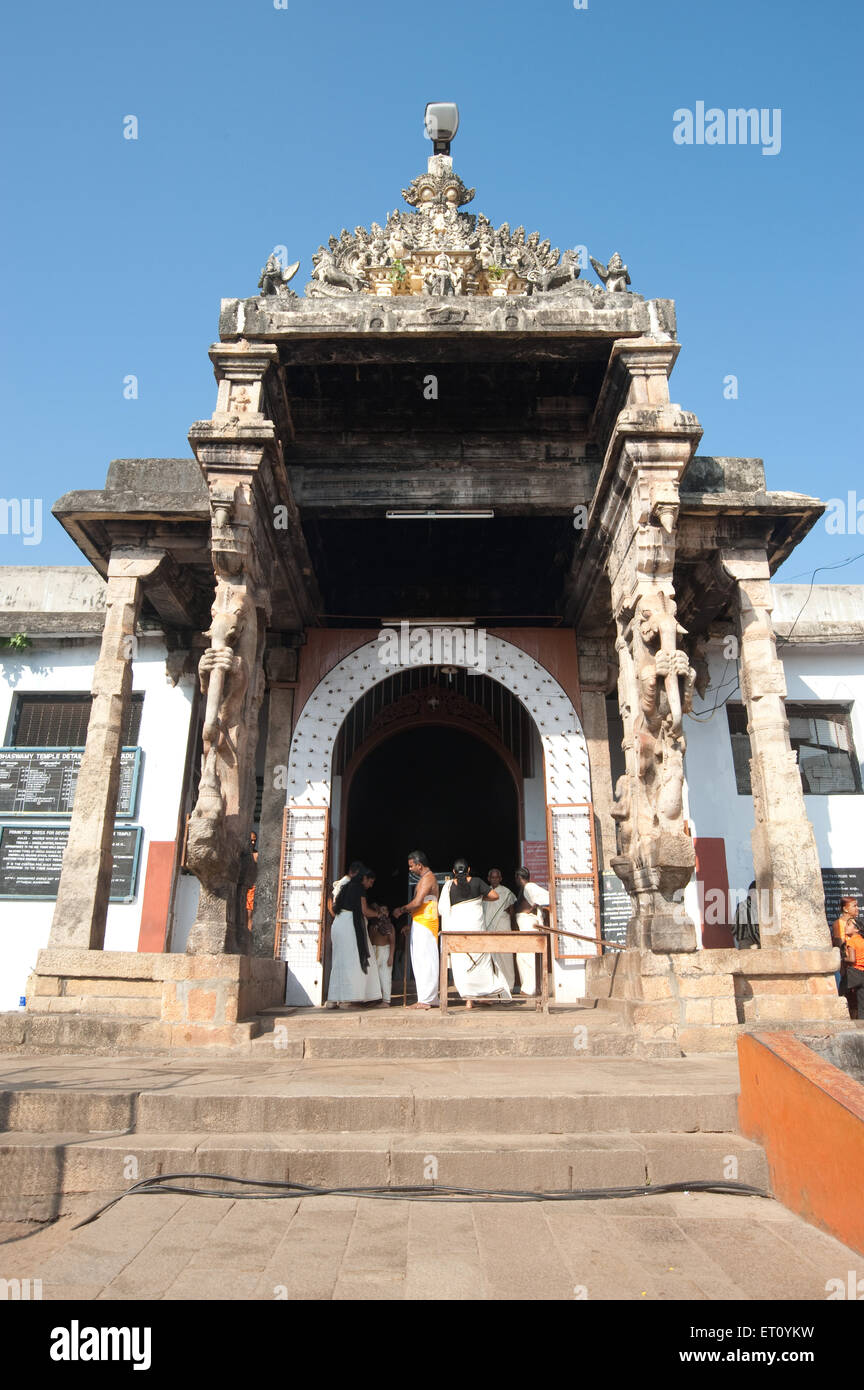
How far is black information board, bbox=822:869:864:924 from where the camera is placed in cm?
1032

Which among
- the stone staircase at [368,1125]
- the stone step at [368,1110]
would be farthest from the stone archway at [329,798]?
the stone step at [368,1110]

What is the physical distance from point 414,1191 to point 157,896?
7073 millimetres

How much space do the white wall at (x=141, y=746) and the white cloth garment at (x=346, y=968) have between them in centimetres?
277

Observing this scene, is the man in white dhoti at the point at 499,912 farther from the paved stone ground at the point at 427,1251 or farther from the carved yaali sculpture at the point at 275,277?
the carved yaali sculpture at the point at 275,277

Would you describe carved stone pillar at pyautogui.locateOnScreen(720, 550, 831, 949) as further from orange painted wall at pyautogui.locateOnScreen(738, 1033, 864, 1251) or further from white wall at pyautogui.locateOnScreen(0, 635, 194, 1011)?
white wall at pyautogui.locateOnScreen(0, 635, 194, 1011)

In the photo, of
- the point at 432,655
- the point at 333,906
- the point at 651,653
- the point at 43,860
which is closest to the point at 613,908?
the point at 333,906

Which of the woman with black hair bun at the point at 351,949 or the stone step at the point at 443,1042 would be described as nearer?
the stone step at the point at 443,1042

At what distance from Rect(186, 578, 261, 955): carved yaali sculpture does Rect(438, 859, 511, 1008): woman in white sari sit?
95.6 inches

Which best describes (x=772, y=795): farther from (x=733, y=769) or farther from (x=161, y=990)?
(x=161, y=990)

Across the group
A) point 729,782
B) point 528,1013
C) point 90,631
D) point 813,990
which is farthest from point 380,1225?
point 90,631

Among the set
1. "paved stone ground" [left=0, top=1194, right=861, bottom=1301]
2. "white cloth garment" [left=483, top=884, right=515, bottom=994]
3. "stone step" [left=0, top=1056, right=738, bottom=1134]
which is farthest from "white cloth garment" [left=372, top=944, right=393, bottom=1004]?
"paved stone ground" [left=0, top=1194, right=861, bottom=1301]

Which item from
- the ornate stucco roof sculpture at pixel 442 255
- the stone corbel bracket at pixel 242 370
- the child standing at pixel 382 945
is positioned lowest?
the child standing at pixel 382 945

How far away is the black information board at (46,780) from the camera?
10.3 metres
